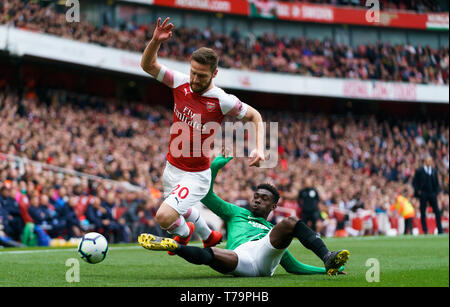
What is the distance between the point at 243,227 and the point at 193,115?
1.35 metres

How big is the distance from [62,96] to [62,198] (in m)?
9.60

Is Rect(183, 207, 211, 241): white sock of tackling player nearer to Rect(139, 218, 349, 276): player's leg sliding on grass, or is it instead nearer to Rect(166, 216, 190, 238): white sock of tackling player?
Rect(166, 216, 190, 238): white sock of tackling player

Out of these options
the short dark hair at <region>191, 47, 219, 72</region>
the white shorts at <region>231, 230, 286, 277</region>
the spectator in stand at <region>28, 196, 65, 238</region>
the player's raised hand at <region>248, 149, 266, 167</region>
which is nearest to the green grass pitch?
the white shorts at <region>231, 230, 286, 277</region>

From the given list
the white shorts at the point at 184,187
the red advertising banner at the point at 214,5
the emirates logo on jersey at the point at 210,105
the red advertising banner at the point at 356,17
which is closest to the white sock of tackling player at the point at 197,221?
the white shorts at the point at 184,187

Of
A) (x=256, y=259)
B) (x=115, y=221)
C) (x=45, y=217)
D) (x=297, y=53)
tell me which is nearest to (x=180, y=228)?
(x=256, y=259)

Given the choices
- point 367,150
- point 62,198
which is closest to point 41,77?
point 62,198

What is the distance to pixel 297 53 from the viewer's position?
33.6 meters

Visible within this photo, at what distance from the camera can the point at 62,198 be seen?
50.4 feet

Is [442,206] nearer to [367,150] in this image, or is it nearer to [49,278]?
[367,150]

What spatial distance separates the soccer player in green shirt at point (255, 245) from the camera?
568 cm

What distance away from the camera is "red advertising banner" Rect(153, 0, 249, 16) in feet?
103

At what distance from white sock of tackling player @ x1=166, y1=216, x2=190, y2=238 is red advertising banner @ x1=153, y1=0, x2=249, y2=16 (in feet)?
81.4

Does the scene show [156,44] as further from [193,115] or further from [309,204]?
[309,204]

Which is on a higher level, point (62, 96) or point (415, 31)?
point (415, 31)
